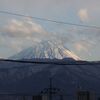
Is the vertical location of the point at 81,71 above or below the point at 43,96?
above

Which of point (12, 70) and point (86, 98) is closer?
point (86, 98)

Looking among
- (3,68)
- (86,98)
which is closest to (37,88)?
(3,68)

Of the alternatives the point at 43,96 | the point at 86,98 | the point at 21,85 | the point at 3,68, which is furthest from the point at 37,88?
the point at 86,98

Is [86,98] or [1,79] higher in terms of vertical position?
[1,79]

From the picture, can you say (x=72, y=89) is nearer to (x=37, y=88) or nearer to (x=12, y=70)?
(x=37, y=88)

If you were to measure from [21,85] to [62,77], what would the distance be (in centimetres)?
1395

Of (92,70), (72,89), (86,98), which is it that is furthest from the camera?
(92,70)

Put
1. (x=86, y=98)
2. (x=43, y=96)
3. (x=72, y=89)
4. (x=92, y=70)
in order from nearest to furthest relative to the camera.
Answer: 1. (x=86, y=98)
2. (x=43, y=96)
3. (x=72, y=89)
4. (x=92, y=70)

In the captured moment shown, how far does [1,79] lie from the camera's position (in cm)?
15050

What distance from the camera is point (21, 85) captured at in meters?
147

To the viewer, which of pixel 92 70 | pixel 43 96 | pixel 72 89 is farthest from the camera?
pixel 92 70

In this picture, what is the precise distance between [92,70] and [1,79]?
2626 cm

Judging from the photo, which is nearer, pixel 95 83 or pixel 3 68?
pixel 95 83

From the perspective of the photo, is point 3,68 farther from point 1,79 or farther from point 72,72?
point 72,72
